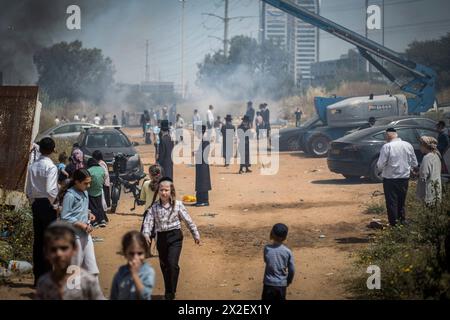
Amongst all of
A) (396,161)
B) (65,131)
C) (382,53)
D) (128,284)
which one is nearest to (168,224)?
(128,284)

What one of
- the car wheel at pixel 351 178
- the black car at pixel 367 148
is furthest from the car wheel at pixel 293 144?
the black car at pixel 367 148

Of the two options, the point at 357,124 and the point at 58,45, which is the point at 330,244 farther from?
the point at 58,45

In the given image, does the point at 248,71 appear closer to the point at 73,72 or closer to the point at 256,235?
the point at 73,72

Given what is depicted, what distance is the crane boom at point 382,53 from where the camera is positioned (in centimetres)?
2498

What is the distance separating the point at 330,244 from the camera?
415 inches

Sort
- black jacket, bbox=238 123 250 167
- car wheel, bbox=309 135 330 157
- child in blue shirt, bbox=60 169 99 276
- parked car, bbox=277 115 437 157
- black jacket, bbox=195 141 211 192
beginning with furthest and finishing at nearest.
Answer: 1. car wheel, bbox=309 135 330 157
2. parked car, bbox=277 115 437 157
3. black jacket, bbox=238 123 250 167
4. black jacket, bbox=195 141 211 192
5. child in blue shirt, bbox=60 169 99 276

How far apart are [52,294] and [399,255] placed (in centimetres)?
471

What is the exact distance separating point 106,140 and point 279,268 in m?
12.5

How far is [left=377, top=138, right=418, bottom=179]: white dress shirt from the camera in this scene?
1016 centimetres

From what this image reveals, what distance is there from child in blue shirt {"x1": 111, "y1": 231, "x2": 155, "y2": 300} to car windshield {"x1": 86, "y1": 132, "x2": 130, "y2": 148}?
517 inches

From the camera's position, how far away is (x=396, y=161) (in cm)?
1015

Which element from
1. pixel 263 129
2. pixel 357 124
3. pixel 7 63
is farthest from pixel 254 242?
pixel 7 63

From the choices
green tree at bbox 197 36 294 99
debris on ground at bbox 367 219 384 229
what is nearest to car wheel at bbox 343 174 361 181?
debris on ground at bbox 367 219 384 229

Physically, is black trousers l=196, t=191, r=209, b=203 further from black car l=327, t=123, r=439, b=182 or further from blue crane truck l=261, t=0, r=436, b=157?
blue crane truck l=261, t=0, r=436, b=157
